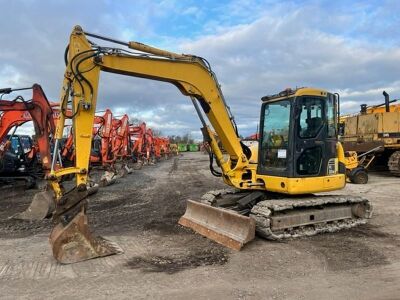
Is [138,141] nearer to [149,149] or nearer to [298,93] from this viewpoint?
[149,149]

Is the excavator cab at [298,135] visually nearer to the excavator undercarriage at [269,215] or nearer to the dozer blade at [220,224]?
the excavator undercarriage at [269,215]

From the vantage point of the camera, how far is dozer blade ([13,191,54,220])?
31.5ft

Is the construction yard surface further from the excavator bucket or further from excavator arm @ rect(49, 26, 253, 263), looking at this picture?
excavator arm @ rect(49, 26, 253, 263)

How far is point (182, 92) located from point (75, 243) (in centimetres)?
327

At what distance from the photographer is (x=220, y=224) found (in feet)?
24.6

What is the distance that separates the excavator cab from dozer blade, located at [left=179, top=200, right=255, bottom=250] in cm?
125

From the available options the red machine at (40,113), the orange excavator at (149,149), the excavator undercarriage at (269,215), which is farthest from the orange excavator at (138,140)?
the excavator undercarriage at (269,215)

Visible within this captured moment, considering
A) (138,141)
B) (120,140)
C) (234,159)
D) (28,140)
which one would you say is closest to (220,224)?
(234,159)

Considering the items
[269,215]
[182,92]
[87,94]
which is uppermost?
[182,92]

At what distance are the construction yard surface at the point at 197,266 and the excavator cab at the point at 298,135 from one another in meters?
1.29

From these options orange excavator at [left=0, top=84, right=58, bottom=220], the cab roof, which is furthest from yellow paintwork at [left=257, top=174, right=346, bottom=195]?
orange excavator at [left=0, top=84, right=58, bottom=220]

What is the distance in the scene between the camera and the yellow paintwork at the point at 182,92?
6.52 metres

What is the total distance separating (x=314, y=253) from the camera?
6547 mm

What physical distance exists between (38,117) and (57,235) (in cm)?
749
